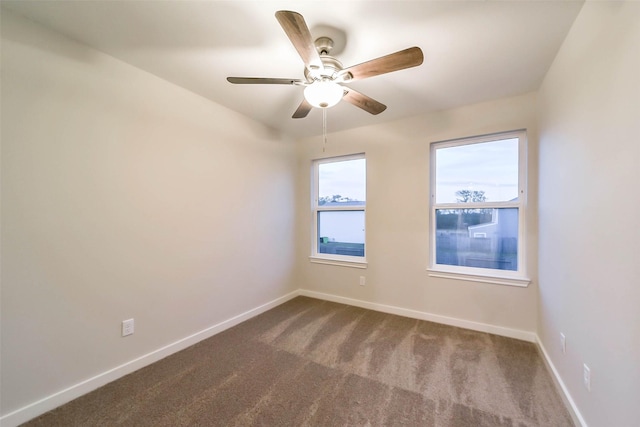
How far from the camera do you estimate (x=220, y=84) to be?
7.27 feet

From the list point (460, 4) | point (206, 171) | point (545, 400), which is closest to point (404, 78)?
point (460, 4)

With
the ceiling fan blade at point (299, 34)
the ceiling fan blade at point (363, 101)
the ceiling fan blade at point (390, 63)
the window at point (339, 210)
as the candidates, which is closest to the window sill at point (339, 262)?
the window at point (339, 210)

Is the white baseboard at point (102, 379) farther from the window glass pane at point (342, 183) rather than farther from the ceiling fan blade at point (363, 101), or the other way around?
the ceiling fan blade at point (363, 101)

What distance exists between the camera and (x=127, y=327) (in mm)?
1920

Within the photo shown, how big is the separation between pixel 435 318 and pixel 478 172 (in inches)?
67.2

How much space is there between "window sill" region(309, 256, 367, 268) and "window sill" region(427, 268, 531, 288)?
844 millimetres

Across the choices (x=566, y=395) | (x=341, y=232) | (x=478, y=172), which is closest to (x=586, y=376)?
(x=566, y=395)

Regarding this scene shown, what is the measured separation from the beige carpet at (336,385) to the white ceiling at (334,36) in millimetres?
2395

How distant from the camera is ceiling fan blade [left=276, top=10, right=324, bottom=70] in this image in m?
1.07

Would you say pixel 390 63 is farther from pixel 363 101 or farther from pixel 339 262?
pixel 339 262

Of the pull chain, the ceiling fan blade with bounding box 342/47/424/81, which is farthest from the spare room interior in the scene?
the pull chain

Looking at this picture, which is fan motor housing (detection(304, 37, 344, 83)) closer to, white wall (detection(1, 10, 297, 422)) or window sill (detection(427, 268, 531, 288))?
white wall (detection(1, 10, 297, 422))

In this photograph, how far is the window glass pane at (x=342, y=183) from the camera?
342cm

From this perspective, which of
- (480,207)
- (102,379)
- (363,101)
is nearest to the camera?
(102,379)
